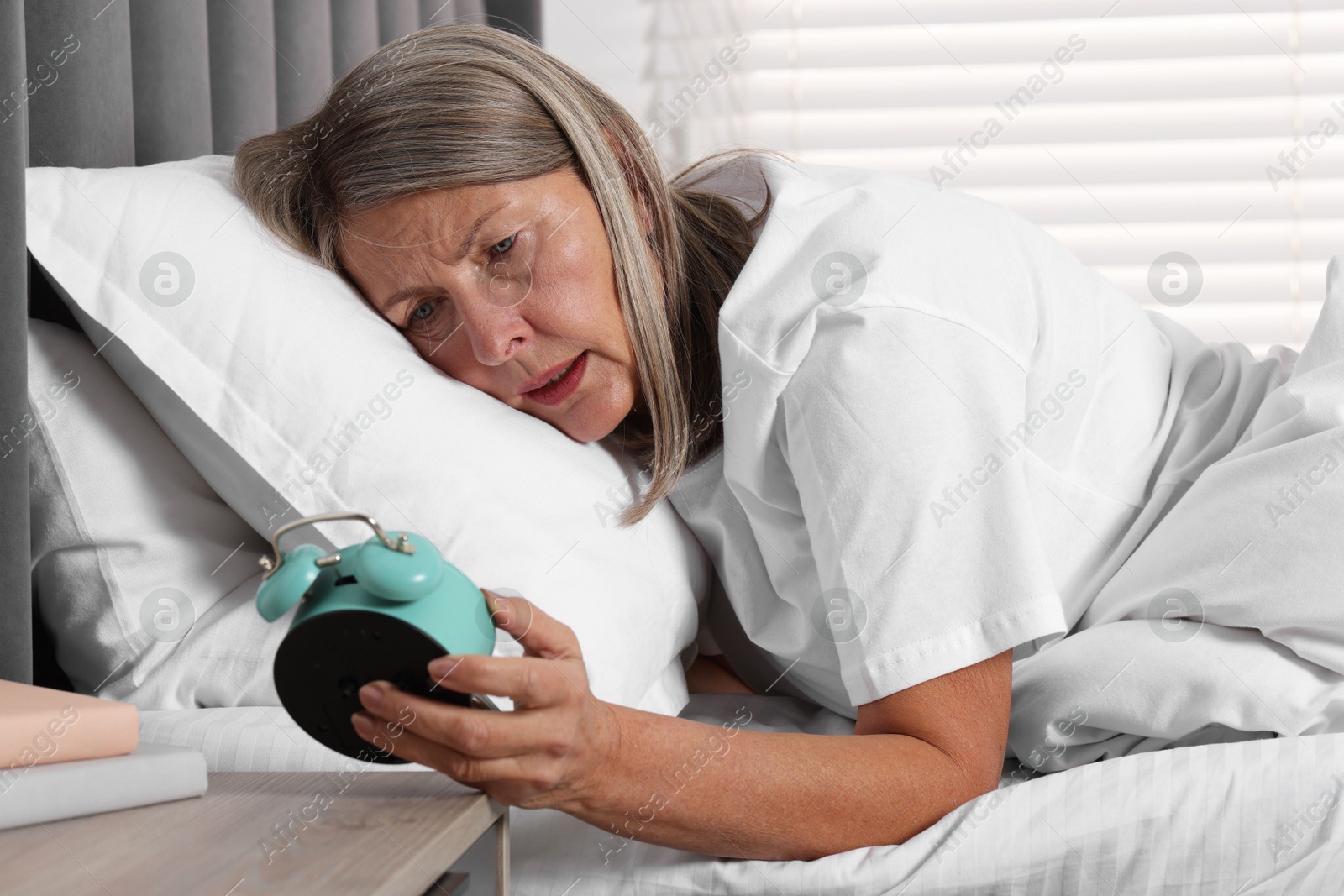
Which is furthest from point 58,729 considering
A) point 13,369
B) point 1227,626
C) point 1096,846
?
point 1227,626

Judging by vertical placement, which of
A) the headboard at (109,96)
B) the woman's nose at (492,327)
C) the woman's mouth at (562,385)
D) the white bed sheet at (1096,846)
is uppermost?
the headboard at (109,96)

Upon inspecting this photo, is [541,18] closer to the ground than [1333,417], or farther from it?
farther from it

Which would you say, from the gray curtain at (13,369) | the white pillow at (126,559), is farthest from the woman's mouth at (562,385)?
the gray curtain at (13,369)

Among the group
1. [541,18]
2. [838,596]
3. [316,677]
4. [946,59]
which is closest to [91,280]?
[316,677]

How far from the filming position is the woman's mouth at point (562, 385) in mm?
908

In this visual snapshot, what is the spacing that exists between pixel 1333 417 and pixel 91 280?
3.11 feet

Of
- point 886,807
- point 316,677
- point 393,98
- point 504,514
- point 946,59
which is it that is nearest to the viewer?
point 316,677

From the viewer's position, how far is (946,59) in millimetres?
1838

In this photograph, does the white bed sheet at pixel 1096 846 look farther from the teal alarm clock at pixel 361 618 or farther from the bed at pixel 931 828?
the teal alarm clock at pixel 361 618

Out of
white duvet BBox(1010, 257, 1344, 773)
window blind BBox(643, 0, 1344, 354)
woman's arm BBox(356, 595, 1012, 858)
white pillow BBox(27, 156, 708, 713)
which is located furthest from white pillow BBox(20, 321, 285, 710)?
window blind BBox(643, 0, 1344, 354)

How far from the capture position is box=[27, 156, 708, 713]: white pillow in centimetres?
77

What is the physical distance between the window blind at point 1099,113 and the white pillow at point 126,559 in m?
1.20

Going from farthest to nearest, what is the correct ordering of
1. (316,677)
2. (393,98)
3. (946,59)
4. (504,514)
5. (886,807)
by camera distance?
(946,59)
(393,98)
(504,514)
(886,807)
(316,677)

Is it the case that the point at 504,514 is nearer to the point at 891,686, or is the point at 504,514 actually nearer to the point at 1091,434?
the point at 891,686
